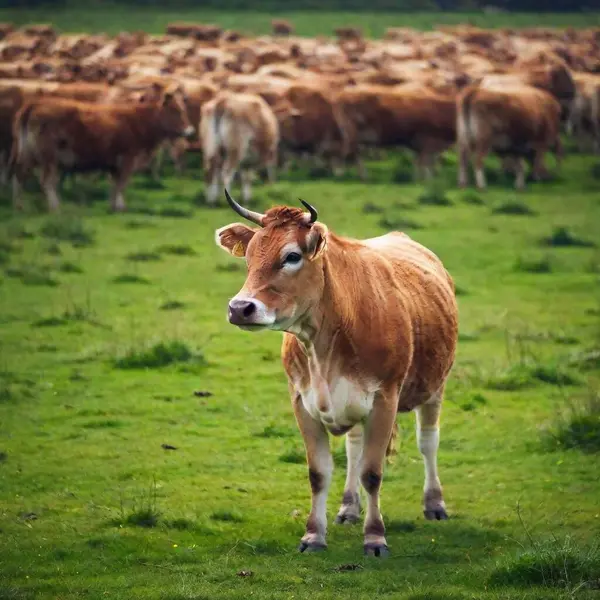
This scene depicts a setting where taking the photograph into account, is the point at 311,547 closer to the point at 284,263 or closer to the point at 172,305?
the point at 284,263

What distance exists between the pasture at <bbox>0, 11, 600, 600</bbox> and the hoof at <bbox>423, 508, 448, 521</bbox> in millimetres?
82

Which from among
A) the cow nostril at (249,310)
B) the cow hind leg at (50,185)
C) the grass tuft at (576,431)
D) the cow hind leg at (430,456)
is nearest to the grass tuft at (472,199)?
the cow hind leg at (50,185)

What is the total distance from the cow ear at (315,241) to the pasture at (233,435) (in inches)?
62.9

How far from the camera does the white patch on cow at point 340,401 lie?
Answer: 23.3ft

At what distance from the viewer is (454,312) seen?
8.41m

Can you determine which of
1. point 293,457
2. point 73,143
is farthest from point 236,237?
point 73,143

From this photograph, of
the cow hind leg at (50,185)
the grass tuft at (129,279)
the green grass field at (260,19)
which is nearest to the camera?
the grass tuft at (129,279)

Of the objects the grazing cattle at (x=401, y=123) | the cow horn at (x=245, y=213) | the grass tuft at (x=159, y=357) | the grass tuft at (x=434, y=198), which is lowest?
the grazing cattle at (x=401, y=123)

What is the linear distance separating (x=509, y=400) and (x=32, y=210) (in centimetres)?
1162

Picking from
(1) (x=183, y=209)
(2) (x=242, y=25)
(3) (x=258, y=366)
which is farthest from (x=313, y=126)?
(2) (x=242, y=25)

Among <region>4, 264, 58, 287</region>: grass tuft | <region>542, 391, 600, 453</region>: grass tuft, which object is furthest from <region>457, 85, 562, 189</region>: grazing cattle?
<region>542, 391, 600, 453</region>: grass tuft

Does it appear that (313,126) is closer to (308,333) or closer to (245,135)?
(245,135)

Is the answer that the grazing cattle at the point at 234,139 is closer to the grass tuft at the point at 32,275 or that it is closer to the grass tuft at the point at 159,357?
the grass tuft at the point at 32,275

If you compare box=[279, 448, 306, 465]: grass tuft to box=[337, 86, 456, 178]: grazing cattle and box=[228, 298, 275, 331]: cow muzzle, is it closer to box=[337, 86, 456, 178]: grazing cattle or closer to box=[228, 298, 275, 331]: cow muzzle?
box=[228, 298, 275, 331]: cow muzzle
